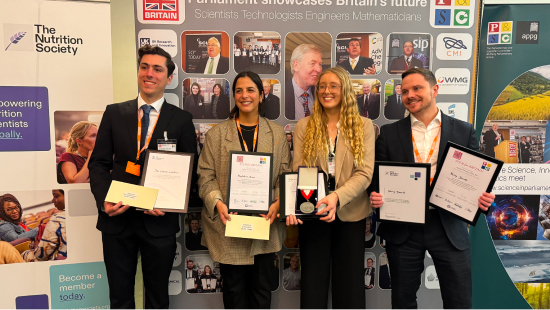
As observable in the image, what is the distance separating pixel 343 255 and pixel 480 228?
167 cm

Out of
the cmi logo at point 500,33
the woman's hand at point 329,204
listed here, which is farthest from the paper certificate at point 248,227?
the cmi logo at point 500,33

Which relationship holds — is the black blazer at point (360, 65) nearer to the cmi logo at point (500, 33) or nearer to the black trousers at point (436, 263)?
the cmi logo at point (500, 33)

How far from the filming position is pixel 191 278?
9.93 feet

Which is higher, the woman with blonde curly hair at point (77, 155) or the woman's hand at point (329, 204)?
the woman with blonde curly hair at point (77, 155)

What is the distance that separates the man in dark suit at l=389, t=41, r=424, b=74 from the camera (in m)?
2.96

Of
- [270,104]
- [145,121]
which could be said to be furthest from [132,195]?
[270,104]

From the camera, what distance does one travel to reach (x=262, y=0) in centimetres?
287

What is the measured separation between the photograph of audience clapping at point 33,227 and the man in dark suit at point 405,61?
3.27m

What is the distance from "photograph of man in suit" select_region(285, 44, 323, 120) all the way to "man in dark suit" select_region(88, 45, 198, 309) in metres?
0.98

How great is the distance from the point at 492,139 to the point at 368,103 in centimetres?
131

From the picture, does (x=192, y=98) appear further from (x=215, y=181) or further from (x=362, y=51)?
(x=362, y=51)

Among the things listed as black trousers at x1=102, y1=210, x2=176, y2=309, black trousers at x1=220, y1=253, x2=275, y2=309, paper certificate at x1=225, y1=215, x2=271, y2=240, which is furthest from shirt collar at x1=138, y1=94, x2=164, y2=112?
black trousers at x1=220, y1=253, x2=275, y2=309

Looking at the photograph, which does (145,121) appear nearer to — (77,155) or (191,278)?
(77,155)

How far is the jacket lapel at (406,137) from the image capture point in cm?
233
